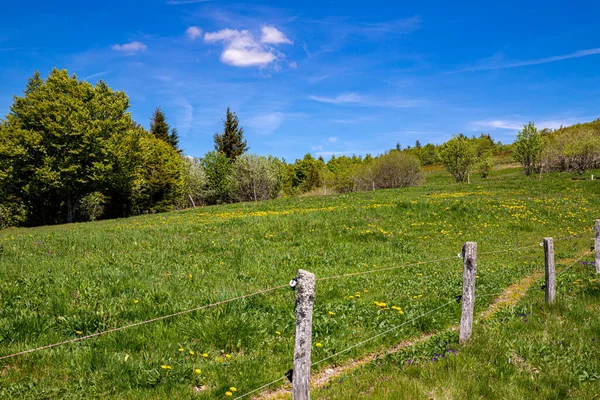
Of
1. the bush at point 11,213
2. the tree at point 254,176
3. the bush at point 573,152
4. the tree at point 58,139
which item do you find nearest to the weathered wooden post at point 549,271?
the tree at point 58,139

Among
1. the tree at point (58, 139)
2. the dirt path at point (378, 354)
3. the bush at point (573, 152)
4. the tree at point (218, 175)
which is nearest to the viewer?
the dirt path at point (378, 354)

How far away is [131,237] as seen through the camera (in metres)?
16.4

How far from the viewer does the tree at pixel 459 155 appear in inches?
2371

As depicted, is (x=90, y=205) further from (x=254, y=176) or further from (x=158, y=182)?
(x=254, y=176)

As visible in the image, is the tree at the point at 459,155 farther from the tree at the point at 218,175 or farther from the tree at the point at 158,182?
the tree at the point at 158,182

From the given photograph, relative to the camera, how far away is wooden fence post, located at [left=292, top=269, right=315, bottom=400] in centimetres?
405

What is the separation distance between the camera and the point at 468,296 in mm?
6277

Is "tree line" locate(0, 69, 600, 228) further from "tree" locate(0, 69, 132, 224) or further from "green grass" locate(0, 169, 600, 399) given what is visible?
"green grass" locate(0, 169, 600, 399)

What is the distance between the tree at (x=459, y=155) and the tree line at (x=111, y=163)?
16cm

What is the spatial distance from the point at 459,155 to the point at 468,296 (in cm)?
6017

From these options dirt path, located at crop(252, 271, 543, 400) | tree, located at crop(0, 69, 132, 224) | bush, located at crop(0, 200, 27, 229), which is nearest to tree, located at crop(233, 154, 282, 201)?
tree, located at crop(0, 69, 132, 224)

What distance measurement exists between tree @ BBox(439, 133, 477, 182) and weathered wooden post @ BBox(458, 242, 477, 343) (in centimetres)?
5939

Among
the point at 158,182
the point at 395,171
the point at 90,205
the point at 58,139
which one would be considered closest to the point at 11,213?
the point at 90,205

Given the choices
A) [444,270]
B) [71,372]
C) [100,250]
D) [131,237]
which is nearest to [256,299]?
[71,372]
